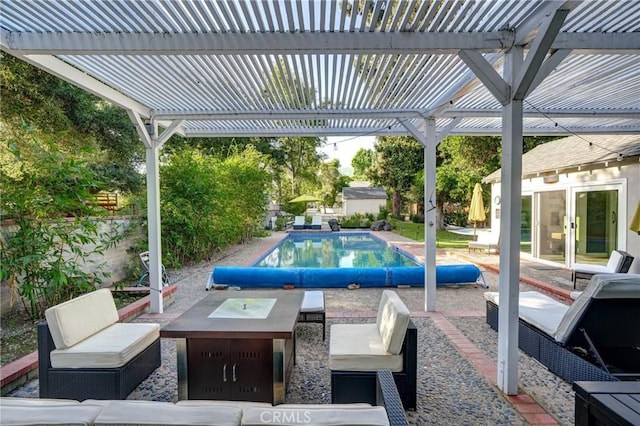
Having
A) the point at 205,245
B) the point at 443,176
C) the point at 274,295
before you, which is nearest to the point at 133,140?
the point at 205,245

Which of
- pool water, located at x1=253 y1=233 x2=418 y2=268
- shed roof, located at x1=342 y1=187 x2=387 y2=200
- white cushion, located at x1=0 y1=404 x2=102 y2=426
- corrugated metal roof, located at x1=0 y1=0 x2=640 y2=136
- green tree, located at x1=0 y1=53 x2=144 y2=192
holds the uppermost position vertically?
green tree, located at x1=0 y1=53 x2=144 y2=192

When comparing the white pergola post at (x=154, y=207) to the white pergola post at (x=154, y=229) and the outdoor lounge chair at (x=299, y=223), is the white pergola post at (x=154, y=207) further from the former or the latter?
the outdoor lounge chair at (x=299, y=223)

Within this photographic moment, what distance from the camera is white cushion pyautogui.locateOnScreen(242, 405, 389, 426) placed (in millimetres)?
1371

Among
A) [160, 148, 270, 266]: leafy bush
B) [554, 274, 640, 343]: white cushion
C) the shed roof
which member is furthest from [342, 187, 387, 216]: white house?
[554, 274, 640, 343]: white cushion

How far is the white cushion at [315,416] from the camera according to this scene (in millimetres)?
1371

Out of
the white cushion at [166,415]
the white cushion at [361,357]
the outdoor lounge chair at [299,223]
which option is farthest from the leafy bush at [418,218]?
the white cushion at [166,415]

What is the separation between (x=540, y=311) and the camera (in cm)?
445

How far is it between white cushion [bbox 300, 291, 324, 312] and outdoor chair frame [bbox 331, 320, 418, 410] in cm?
173

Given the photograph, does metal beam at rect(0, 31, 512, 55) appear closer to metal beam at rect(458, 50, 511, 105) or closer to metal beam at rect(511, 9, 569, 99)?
metal beam at rect(458, 50, 511, 105)

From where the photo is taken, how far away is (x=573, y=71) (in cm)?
458

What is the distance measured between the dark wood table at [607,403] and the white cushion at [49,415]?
2263mm

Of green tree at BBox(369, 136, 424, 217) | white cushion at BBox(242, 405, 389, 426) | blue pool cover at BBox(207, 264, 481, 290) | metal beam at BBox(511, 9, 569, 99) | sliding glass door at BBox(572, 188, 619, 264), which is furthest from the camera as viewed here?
green tree at BBox(369, 136, 424, 217)

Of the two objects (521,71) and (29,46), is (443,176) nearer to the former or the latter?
(521,71)

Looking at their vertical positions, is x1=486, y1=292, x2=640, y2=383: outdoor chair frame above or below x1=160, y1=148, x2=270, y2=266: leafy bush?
below
